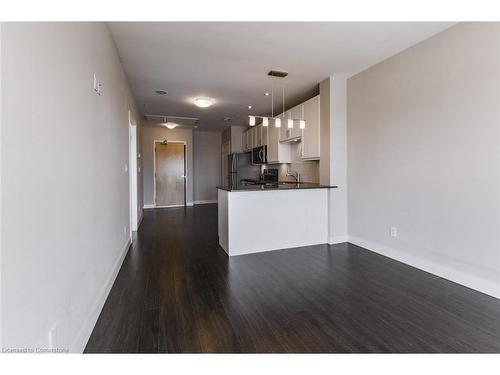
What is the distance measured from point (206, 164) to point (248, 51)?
620 cm

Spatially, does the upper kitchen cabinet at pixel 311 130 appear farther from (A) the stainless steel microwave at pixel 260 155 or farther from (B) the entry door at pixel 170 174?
(B) the entry door at pixel 170 174

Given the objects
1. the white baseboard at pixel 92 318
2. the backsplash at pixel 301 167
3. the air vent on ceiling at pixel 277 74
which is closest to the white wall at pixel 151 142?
the backsplash at pixel 301 167

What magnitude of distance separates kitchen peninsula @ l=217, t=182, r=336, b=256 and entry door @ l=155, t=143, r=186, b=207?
4754 millimetres

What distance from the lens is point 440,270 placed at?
267 cm

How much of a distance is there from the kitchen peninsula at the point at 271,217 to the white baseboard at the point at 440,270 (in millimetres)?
788

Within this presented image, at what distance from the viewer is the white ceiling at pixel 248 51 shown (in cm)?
248

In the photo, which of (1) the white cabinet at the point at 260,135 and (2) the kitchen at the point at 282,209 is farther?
(1) the white cabinet at the point at 260,135

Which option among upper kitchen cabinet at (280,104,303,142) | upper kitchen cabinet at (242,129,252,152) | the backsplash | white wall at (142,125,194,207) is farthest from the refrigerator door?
upper kitchen cabinet at (280,104,303,142)

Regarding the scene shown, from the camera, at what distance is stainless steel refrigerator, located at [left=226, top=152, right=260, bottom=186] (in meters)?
7.52

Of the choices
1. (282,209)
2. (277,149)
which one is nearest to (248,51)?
(282,209)

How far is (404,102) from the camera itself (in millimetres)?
2980

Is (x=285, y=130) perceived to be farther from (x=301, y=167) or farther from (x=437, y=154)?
(x=437, y=154)

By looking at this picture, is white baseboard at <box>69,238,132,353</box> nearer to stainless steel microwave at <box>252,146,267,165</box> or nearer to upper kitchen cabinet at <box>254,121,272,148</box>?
stainless steel microwave at <box>252,146,267,165</box>

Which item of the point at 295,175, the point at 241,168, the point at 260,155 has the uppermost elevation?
the point at 260,155
